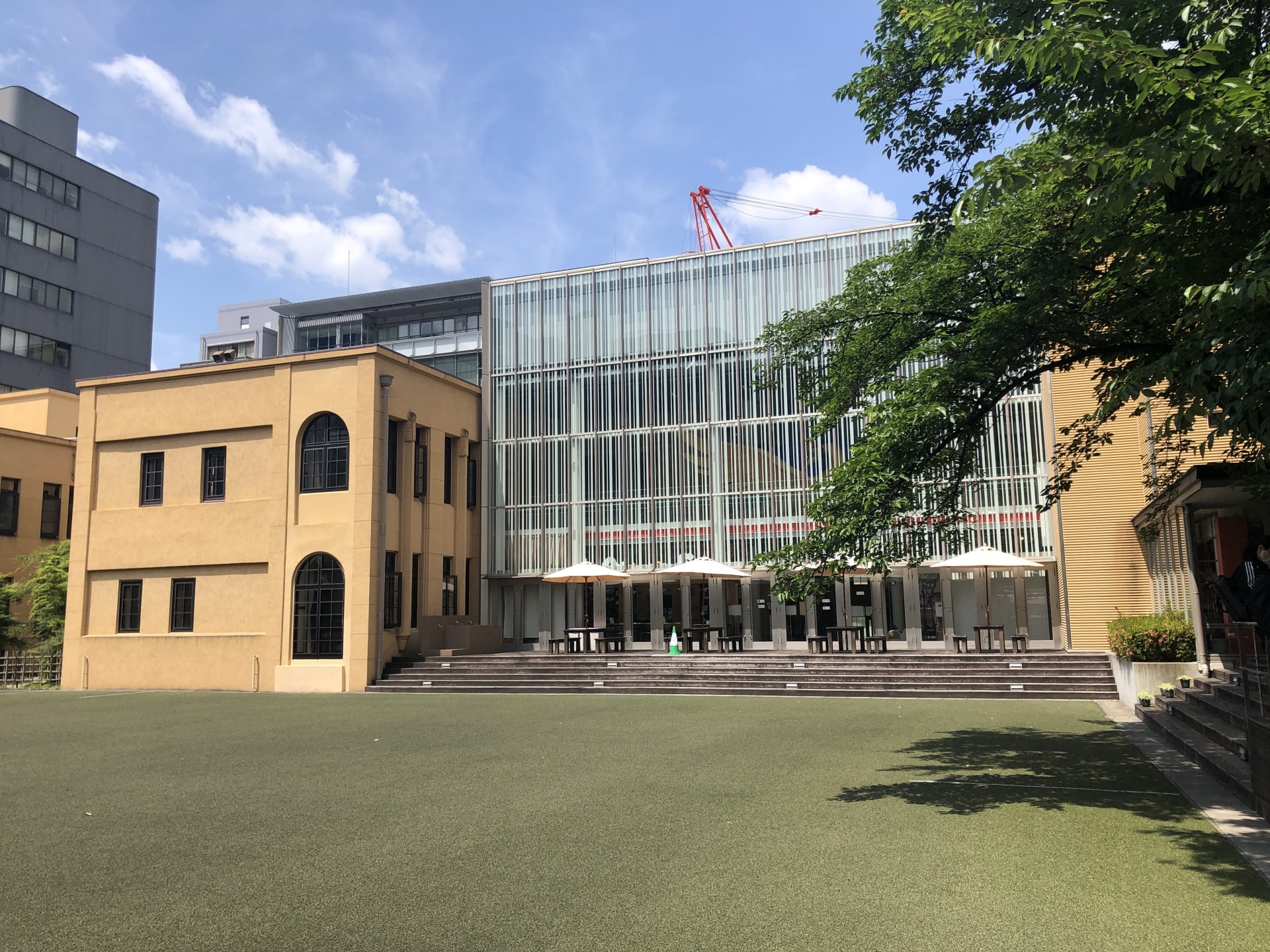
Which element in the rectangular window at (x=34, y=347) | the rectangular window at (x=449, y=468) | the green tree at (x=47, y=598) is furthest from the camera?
the rectangular window at (x=34, y=347)

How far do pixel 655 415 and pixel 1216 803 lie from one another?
2192 cm

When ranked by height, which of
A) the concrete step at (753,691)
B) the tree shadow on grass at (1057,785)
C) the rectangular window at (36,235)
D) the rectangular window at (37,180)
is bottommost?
the concrete step at (753,691)

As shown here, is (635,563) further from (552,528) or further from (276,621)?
(276,621)

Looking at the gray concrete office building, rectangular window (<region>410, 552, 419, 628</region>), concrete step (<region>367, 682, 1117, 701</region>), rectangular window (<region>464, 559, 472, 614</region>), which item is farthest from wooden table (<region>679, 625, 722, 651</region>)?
the gray concrete office building

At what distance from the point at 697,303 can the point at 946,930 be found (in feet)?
82.7

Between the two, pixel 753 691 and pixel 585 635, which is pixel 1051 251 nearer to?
pixel 753 691

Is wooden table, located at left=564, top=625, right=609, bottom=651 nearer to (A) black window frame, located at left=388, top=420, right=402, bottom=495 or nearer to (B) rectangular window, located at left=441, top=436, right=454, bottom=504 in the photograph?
(B) rectangular window, located at left=441, top=436, right=454, bottom=504

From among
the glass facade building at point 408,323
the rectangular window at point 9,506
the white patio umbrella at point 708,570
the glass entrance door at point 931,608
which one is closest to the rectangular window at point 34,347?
the glass facade building at point 408,323

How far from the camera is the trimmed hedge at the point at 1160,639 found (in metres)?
15.2

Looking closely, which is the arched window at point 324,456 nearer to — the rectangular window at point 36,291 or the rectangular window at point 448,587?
the rectangular window at point 448,587

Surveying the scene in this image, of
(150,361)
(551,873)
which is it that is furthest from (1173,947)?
(150,361)

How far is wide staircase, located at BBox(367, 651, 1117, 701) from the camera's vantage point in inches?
753

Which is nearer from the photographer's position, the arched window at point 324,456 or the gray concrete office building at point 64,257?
the arched window at point 324,456

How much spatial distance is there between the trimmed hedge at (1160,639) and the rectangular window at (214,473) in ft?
71.5
